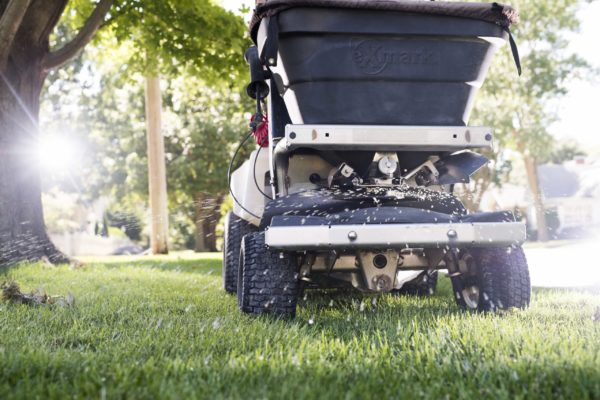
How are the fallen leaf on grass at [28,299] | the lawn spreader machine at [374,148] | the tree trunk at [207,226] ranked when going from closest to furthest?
the lawn spreader machine at [374,148], the fallen leaf on grass at [28,299], the tree trunk at [207,226]

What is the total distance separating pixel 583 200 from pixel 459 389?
47320mm

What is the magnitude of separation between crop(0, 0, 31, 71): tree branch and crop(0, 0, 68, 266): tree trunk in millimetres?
660

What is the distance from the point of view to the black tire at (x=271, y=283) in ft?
12.7

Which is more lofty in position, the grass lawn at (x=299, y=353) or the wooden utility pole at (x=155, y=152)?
the wooden utility pole at (x=155, y=152)

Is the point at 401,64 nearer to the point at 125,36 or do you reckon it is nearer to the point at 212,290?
the point at 212,290

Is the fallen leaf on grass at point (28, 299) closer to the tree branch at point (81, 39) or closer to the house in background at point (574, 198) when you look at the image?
the tree branch at point (81, 39)

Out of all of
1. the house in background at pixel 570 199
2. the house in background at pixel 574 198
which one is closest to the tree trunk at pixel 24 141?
the house in background at pixel 570 199

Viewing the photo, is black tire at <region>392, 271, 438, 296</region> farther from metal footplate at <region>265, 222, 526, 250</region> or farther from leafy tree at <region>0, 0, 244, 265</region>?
leafy tree at <region>0, 0, 244, 265</region>

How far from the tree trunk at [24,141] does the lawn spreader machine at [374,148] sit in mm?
5725

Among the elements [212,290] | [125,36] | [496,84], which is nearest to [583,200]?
[496,84]

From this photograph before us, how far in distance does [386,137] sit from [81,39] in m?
7.24

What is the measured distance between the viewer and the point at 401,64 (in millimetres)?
3834

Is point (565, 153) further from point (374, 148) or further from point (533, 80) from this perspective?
point (374, 148)

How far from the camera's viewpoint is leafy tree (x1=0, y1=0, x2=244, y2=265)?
8789 millimetres
